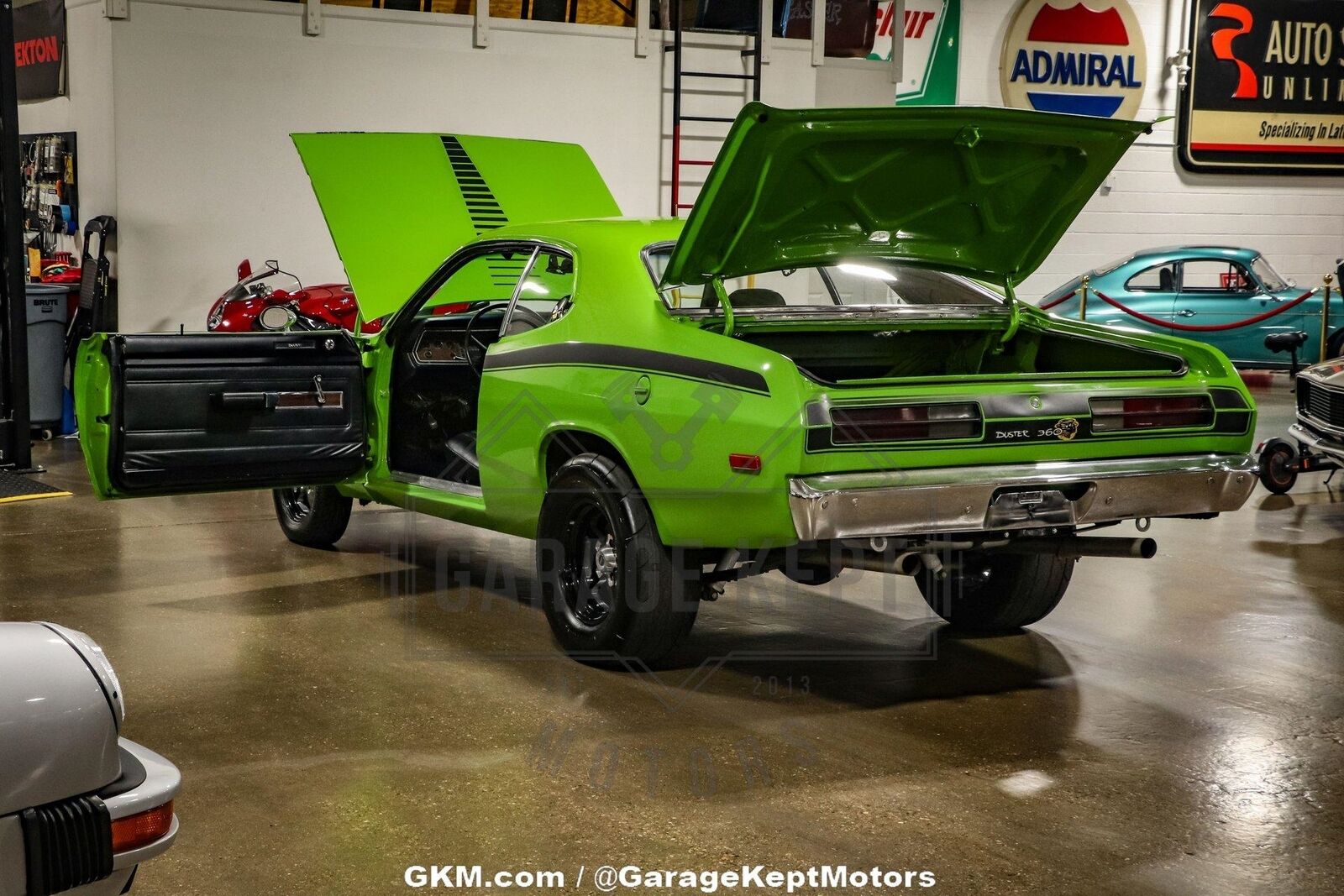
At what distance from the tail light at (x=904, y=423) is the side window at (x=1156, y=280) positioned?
11985mm

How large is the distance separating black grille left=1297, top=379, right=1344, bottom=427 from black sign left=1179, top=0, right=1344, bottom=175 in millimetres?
12254

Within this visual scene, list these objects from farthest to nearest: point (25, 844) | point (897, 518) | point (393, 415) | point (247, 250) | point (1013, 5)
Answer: point (1013, 5) < point (247, 250) < point (393, 415) < point (897, 518) < point (25, 844)

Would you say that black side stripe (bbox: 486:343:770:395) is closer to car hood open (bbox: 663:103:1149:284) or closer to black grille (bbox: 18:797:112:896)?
car hood open (bbox: 663:103:1149:284)

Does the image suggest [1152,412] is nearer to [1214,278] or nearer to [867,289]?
[867,289]

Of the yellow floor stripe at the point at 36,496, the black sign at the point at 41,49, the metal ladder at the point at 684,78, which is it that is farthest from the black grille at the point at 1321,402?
the black sign at the point at 41,49

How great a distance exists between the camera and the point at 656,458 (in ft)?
15.0

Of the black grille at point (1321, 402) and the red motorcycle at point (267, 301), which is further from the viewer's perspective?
the red motorcycle at point (267, 301)

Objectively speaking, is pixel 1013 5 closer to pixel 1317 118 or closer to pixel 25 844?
pixel 1317 118

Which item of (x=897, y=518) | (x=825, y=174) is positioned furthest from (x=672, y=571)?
(x=825, y=174)

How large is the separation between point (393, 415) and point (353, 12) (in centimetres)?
778

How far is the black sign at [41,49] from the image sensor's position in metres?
12.8

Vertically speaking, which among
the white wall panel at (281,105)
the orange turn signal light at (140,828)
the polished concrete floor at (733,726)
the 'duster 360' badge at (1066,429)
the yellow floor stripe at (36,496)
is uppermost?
the white wall panel at (281,105)

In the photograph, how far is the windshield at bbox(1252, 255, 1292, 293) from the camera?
51.3 ft

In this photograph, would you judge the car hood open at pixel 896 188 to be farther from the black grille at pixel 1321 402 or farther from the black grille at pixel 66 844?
the black grille at pixel 1321 402
